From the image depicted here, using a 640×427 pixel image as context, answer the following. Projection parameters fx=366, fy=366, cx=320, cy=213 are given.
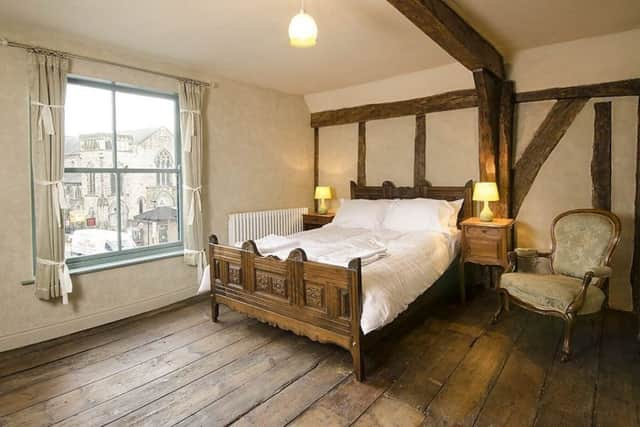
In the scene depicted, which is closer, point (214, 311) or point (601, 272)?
point (601, 272)

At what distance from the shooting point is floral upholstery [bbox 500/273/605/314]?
2592mm

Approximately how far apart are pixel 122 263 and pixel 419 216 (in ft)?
9.81

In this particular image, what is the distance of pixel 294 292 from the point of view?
2.62 m

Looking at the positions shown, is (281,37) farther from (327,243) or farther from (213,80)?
(327,243)

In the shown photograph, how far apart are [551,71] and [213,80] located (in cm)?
348

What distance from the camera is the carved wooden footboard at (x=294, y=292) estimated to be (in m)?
2.31

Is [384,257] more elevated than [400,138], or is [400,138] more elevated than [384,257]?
[400,138]

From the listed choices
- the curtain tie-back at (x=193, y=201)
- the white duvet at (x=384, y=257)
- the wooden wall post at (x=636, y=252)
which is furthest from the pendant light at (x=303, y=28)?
the wooden wall post at (x=636, y=252)

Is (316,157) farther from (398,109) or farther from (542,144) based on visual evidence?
(542,144)

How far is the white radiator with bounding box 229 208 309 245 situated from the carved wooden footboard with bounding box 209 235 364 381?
Answer: 3.79 feet

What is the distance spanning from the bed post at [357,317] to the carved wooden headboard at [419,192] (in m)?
2.32

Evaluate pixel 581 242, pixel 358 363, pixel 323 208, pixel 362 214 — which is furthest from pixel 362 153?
pixel 358 363

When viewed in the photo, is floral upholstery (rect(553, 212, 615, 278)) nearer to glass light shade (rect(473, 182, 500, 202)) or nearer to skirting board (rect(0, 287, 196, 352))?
glass light shade (rect(473, 182, 500, 202))

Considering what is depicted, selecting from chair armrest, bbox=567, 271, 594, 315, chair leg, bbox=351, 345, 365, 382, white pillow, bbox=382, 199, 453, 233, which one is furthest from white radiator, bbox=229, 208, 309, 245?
chair armrest, bbox=567, 271, 594, 315
